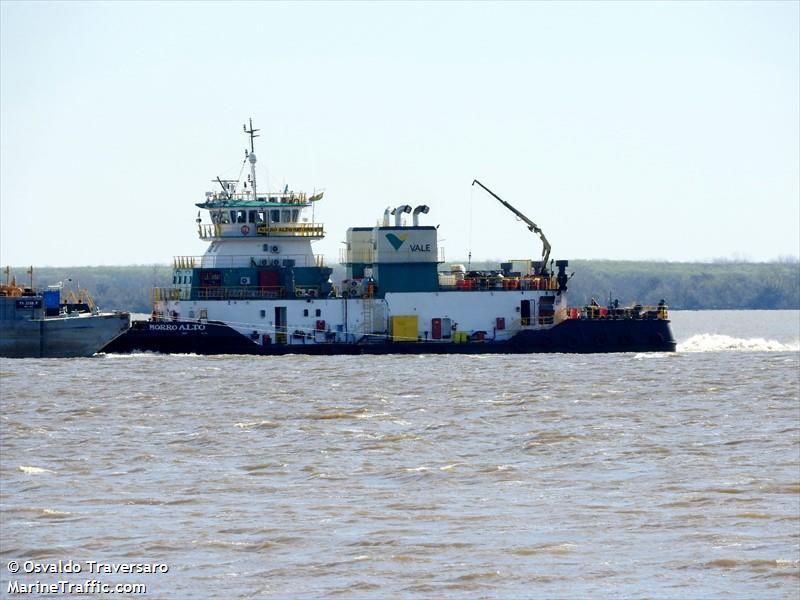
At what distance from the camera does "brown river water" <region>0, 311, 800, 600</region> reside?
69.6 ft

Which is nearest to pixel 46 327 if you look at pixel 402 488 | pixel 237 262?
pixel 237 262

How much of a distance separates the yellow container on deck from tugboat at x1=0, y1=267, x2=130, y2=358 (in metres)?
11.6

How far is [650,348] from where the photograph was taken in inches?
2653

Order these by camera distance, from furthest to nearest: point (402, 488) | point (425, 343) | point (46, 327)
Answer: point (425, 343) < point (46, 327) < point (402, 488)

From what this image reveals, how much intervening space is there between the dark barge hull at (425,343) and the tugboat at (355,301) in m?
0.04

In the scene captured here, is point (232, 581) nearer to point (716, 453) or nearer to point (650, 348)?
point (716, 453)

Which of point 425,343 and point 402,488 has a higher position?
point 425,343

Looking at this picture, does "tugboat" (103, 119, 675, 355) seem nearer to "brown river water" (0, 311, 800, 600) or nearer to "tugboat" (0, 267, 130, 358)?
"tugboat" (0, 267, 130, 358)

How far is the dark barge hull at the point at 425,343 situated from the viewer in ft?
205

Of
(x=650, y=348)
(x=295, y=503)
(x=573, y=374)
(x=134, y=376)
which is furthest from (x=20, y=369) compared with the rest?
(x=295, y=503)

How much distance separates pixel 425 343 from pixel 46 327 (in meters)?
16.2

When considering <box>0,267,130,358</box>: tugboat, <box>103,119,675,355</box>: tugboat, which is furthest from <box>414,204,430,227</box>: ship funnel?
<box>0,267,130,358</box>: tugboat

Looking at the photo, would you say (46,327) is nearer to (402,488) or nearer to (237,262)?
(237,262)

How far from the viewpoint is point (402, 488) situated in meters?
28.2
